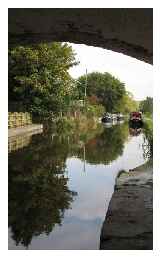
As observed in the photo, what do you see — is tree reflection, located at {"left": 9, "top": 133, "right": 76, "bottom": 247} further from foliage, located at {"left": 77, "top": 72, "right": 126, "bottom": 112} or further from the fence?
foliage, located at {"left": 77, "top": 72, "right": 126, "bottom": 112}

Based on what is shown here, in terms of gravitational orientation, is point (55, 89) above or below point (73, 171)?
above

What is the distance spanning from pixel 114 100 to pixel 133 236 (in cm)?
7919

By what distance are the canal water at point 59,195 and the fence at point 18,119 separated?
27.9 ft

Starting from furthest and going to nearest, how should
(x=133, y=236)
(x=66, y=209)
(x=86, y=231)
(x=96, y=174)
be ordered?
(x=96, y=174), (x=66, y=209), (x=86, y=231), (x=133, y=236)

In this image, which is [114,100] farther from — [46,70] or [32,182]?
[32,182]

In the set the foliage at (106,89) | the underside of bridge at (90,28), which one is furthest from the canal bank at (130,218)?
the foliage at (106,89)

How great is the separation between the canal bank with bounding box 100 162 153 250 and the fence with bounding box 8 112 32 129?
1642 cm

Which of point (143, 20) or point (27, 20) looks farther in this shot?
point (27, 20)

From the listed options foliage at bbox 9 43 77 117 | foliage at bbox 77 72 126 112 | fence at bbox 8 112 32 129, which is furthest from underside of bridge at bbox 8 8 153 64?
foliage at bbox 77 72 126 112

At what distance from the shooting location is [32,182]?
10.2 metres

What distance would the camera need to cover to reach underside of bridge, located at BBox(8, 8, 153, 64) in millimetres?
4418

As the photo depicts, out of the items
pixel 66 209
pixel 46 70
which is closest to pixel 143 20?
pixel 66 209

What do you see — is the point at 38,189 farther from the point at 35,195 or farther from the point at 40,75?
the point at 40,75

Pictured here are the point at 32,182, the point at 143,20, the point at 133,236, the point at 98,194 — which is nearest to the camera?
the point at 143,20
